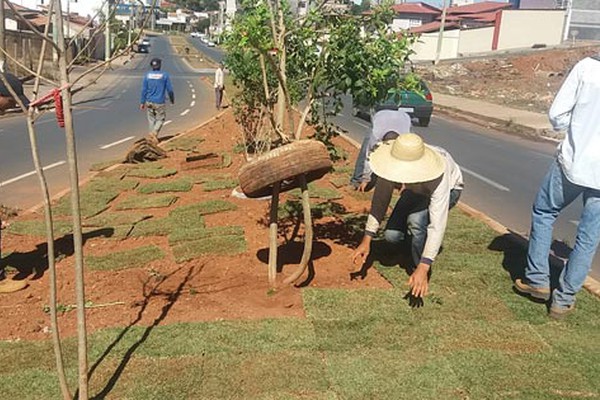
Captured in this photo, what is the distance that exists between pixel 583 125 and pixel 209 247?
10.3 ft

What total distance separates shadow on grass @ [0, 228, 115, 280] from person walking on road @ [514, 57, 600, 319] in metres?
3.90

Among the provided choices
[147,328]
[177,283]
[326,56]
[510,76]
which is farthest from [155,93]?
[510,76]

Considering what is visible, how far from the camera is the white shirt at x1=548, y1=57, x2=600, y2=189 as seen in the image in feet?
14.2

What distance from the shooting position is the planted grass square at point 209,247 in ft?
18.2

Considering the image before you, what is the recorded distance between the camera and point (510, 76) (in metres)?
40.4

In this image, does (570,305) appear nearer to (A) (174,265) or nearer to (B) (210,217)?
(A) (174,265)

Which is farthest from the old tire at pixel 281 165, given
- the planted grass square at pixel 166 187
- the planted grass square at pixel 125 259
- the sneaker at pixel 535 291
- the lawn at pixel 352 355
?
the planted grass square at pixel 166 187

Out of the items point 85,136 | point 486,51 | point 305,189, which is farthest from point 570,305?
point 486,51

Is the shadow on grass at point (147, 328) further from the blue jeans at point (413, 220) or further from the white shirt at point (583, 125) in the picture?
the white shirt at point (583, 125)

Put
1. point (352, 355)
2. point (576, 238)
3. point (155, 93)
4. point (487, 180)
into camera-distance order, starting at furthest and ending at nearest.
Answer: point (155, 93) → point (487, 180) → point (576, 238) → point (352, 355)

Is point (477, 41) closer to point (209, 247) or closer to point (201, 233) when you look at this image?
→ point (201, 233)

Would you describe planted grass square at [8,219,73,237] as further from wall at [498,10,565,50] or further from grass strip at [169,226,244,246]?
wall at [498,10,565,50]

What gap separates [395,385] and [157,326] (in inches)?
61.9

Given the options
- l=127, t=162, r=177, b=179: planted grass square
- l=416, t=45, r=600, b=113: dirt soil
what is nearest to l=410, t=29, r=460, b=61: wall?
l=416, t=45, r=600, b=113: dirt soil
